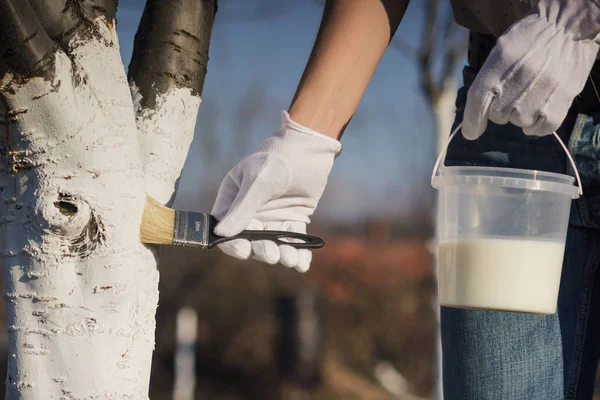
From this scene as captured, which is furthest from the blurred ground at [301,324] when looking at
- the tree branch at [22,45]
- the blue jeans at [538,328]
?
the tree branch at [22,45]

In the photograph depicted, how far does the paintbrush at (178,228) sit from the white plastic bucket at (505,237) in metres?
0.46

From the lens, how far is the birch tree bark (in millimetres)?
1401

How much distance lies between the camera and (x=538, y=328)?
1.61m

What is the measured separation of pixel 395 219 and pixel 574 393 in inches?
339

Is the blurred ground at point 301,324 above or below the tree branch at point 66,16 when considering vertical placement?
below

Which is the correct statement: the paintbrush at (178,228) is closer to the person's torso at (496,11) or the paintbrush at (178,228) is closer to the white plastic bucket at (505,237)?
the white plastic bucket at (505,237)

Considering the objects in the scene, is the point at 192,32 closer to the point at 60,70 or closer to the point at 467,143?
the point at 60,70

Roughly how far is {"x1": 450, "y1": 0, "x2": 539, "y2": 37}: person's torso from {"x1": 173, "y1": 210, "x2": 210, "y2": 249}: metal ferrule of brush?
801 mm

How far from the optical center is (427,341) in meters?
8.55

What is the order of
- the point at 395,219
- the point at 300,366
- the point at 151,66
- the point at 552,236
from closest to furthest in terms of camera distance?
the point at 552,236 < the point at 151,66 < the point at 300,366 < the point at 395,219

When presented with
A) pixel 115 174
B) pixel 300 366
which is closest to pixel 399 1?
pixel 115 174

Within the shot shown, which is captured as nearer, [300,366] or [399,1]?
[399,1]

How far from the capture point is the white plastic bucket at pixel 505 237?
1.46 metres

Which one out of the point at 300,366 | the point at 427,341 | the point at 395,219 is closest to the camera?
the point at 300,366
